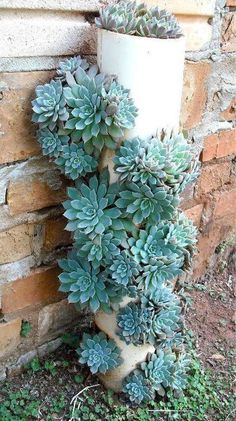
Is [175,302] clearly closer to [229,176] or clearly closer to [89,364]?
[89,364]

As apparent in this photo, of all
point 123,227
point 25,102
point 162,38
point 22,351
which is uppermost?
point 162,38

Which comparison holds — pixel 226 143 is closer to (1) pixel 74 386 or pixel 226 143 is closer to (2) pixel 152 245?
(2) pixel 152 245

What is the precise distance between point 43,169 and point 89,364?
0.49m

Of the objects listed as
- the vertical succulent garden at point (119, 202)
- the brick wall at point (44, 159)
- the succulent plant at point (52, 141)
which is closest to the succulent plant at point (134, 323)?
the vertical succulent garden at point (119, 202)

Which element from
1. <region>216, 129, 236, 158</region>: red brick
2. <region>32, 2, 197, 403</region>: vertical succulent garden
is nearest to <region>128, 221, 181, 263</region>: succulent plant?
<region>32, 2, 197, 403</region>: vertical succulent garden

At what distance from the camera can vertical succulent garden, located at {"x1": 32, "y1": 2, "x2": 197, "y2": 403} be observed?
3.78ft

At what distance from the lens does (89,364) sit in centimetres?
137

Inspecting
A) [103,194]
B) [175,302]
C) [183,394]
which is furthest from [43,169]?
[183,394]

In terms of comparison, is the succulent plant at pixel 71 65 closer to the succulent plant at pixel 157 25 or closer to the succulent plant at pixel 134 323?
the succulent plant at pixel 157 25

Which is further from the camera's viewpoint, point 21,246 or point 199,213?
point 199,213

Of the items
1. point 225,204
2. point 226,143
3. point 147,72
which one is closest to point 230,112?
point 226,143

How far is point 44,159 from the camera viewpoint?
1.29 metres

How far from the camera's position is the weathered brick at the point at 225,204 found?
6.16 ft

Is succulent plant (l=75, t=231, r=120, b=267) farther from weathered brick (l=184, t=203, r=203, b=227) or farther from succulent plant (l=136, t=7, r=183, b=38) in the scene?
weathered brick (l=184, t=203, r=203, b=227)
